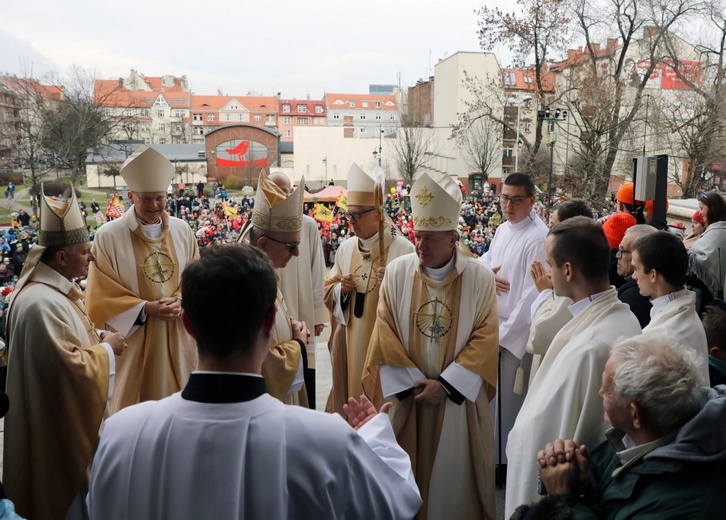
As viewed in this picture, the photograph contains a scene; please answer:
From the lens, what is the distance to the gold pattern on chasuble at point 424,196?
11.4 feet

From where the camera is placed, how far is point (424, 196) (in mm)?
3512

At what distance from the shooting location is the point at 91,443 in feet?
10.1

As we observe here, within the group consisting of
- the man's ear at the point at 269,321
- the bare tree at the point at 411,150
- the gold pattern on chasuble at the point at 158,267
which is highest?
the bare tree at the point at 411,150

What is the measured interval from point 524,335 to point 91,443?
9.05ft

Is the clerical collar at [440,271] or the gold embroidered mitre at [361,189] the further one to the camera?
the gold embroidered mitre at [361,189]

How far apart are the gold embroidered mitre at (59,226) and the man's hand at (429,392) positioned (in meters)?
1.90

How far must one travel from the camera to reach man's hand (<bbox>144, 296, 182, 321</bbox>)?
3900 millimetres

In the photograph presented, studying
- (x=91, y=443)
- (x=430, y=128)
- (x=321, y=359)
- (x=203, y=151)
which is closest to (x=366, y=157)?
(x=430, y=128)

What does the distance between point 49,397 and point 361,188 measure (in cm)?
242

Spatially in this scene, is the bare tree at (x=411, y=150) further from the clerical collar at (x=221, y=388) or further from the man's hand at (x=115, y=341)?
the clerical collar at (x=221, y=388)

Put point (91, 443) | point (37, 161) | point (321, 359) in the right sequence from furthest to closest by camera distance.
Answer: point (37, 161) → point (321, 359) → point (91, 443)

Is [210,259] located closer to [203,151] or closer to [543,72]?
[543,72]

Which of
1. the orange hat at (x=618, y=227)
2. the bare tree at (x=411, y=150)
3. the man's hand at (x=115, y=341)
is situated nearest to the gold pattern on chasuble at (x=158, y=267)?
the man's hand at (x=115, y=341)

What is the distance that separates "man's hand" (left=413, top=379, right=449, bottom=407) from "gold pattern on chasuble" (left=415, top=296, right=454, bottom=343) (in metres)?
0.25
